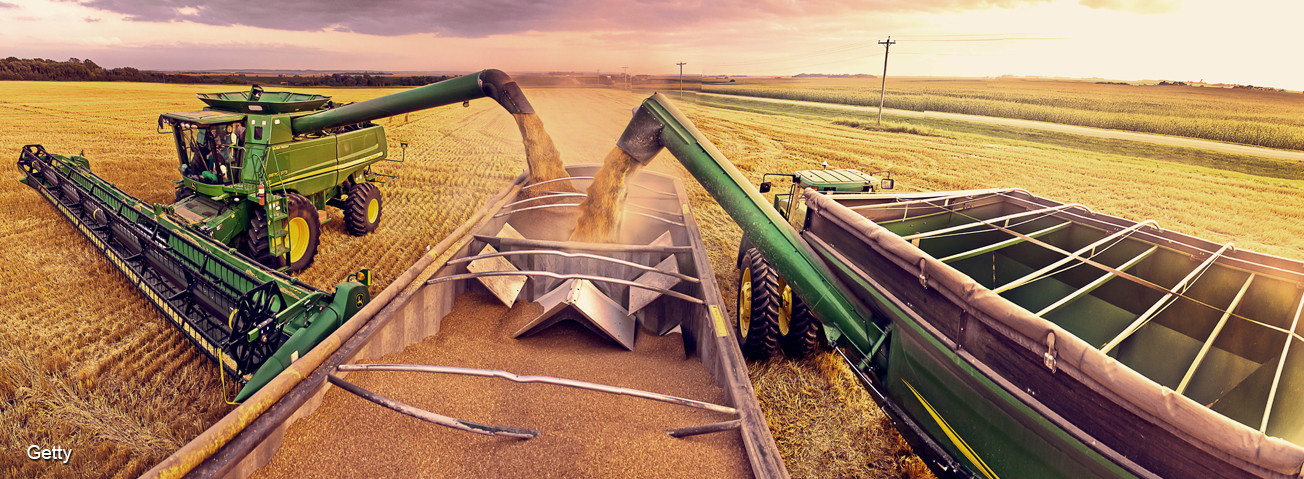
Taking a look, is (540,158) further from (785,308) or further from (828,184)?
(785,308)

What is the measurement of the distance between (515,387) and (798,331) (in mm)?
2329

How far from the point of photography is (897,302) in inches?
115

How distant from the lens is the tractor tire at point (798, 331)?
170 inches

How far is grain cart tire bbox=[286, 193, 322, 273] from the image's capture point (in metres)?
6.40

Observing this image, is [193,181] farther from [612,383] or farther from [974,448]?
[974,448]

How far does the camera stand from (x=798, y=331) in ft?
14.4

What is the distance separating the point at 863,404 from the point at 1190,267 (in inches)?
85.0

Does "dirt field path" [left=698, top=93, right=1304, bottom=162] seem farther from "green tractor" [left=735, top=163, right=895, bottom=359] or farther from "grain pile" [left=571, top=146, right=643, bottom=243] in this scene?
"grain pile" [left=571, top=146, right=643, bottom=243]

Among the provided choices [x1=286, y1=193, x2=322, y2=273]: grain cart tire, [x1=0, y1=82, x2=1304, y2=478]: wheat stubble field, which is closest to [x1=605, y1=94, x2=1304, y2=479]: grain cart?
[x1=0, y1=82, x2=1304, y2=478]: wheat stubble field

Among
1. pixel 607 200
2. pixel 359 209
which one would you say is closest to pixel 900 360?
pixel 607 200

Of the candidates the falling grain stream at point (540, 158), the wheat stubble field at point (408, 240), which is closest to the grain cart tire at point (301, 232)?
the wheat stubble field at point (408, 240)

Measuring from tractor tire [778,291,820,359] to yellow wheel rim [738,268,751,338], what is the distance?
0.33m

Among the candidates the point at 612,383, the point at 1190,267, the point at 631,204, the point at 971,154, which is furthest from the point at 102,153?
the point at 971,154

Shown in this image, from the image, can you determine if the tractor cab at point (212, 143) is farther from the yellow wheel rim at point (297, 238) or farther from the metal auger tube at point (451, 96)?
the metal auger tube at point (451, 96)
